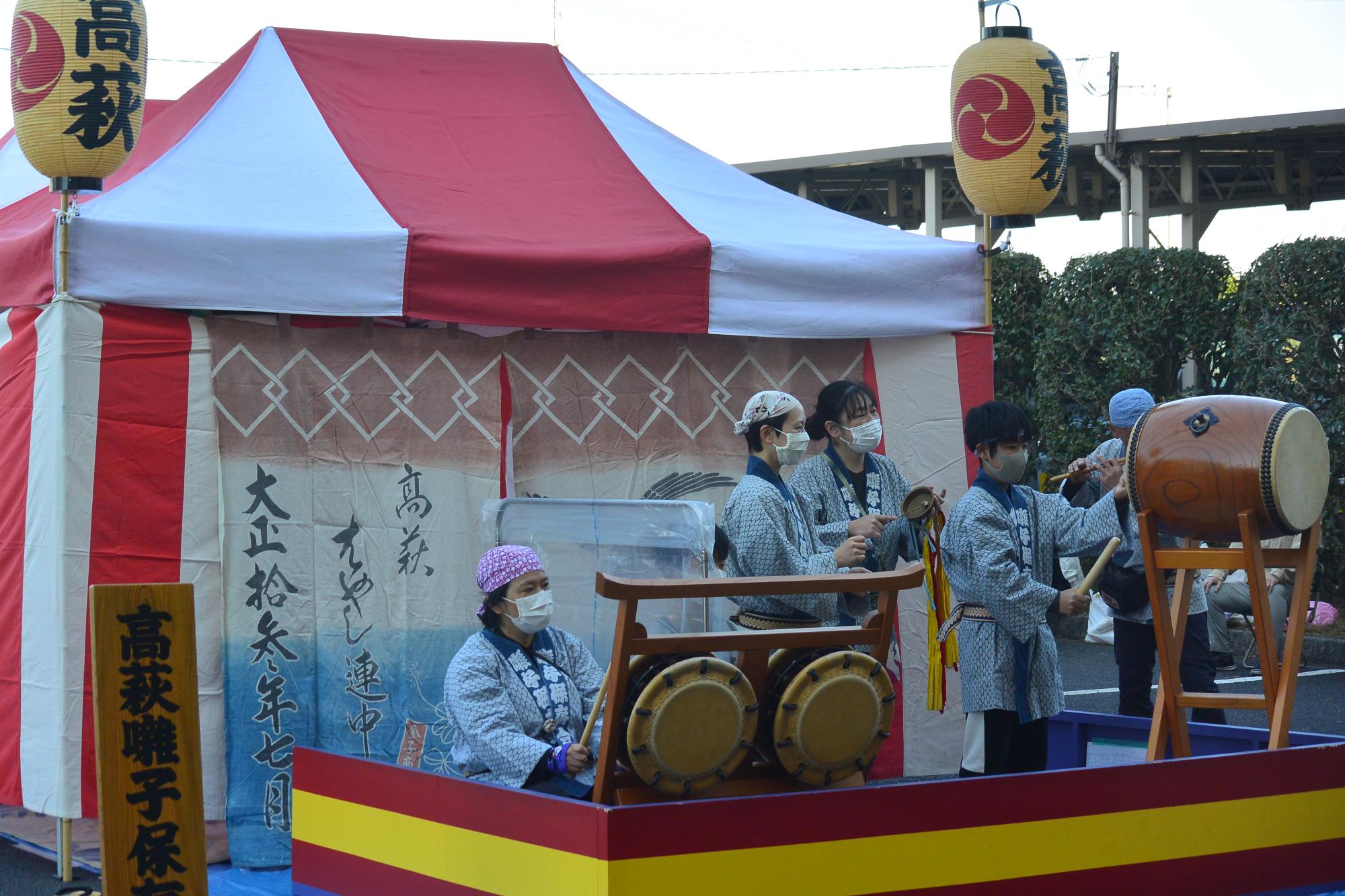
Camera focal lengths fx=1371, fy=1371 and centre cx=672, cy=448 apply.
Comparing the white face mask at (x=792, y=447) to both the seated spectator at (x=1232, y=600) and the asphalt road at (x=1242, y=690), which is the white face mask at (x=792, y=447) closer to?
the asphalt road at (x=1242, y=690)

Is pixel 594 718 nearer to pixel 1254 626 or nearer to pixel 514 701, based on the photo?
pixel 514 701

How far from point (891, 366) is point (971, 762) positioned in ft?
5.97

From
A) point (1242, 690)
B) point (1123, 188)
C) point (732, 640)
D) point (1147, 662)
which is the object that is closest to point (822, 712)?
point (732, 640)

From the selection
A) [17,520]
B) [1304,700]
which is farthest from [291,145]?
[1304,700]

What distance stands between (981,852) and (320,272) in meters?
2.75

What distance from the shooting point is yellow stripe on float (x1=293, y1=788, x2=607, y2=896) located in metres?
2.51

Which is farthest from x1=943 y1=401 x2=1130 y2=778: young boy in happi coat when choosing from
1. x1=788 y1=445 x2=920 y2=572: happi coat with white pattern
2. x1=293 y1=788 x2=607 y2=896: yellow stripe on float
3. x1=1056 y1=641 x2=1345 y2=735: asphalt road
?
x1=1056 y1=641 x2=1345 y2=735: asphalt road

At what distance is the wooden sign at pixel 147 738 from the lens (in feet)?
9.39

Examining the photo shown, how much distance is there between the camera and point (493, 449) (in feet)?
15.8

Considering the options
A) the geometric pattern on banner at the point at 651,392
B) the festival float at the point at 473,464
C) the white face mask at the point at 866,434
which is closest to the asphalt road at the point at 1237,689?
the festival float at the point at 473,464

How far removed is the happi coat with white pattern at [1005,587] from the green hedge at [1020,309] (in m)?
6.64

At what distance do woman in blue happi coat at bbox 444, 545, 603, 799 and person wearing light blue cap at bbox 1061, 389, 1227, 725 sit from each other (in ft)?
6.47

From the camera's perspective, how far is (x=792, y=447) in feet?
12.9

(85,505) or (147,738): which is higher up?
(85,505)
